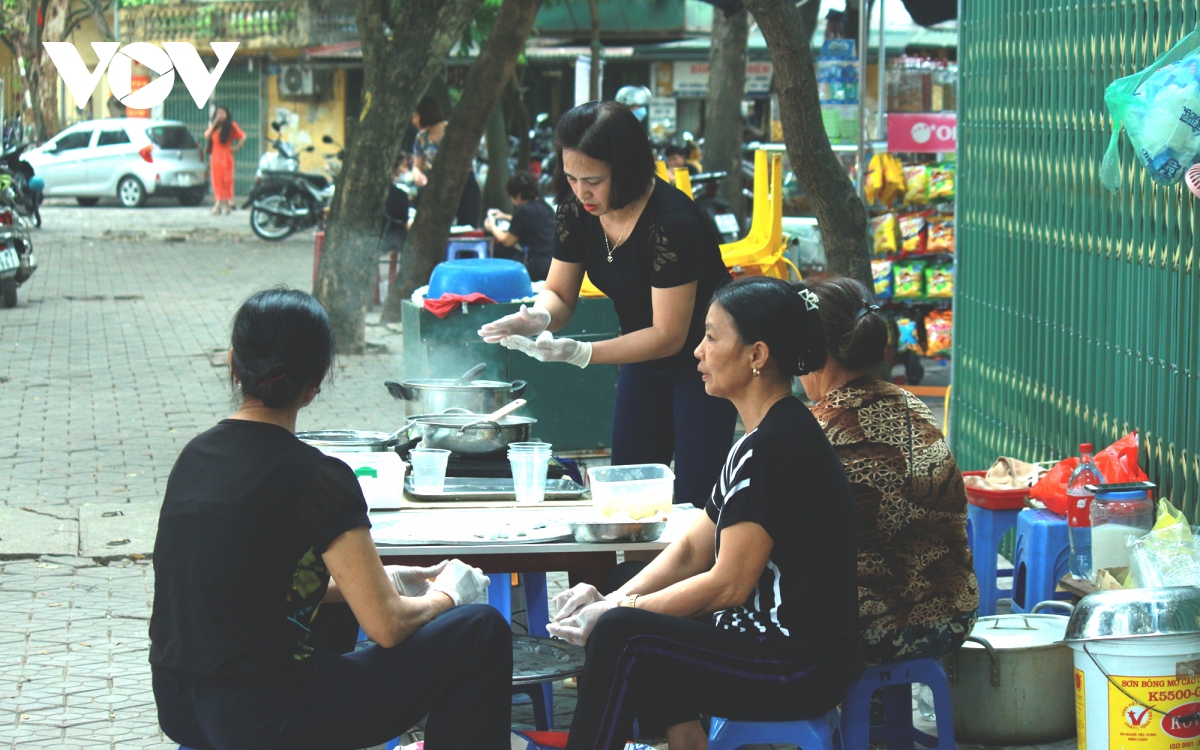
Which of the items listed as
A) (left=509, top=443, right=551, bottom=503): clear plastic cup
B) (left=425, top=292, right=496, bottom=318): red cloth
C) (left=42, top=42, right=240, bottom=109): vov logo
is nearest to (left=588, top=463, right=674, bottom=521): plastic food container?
(left=509, top=443, right=551, bottom=503): clear plastic cup

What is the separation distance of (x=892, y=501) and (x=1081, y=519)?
128 centimetres

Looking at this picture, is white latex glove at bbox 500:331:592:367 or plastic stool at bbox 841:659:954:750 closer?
plastic stool at bbox 841:659:954:750

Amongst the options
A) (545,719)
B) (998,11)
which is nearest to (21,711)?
(545,719)

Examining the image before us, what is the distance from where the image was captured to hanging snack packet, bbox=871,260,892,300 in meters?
8.73

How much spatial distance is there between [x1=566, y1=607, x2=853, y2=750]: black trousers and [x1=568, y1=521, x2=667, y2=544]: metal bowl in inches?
13.5

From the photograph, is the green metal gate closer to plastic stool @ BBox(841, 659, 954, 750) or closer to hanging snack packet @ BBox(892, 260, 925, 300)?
hanging snack packet @ BBox(892, 260, 925, 300)

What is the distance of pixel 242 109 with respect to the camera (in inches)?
1141

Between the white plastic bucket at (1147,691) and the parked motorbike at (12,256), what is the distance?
37.3ft

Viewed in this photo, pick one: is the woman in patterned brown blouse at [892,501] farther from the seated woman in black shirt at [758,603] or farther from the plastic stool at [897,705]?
the seated woman in black shirt at [758,603]

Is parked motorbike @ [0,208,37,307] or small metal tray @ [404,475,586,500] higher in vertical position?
parked motorbike @ [0,208,37,307]

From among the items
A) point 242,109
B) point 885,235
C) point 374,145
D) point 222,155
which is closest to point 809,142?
point 885,235

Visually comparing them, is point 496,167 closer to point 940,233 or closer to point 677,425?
point 940,233

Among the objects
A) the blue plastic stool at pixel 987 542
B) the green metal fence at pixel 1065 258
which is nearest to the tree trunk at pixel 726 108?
the green metal fence at pixel 1065 258

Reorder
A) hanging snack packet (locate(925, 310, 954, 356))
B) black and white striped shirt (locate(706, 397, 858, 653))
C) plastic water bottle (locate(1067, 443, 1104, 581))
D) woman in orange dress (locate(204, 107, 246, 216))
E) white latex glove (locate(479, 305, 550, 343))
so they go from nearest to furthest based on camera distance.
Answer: black and white striped shirt (locate(706, 397, 858, 653)) → white latex glove (locate(479, 305, 550, 343)) → plastic water bottle (locate(1067, 443, 1104, 581)) → hanging snack packet (locate(925, 310, 954, 356)) → woman in orange dress (locate(204, 107, 246, 216))
